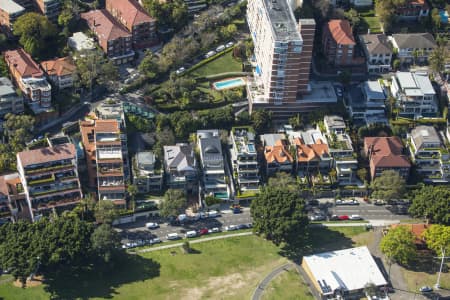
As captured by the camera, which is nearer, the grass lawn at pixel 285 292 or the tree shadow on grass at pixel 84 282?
the tree shadow on grass at pixel 84 282

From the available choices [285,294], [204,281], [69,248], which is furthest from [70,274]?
[285,294]

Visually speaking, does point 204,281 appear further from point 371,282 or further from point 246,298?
point 371,282

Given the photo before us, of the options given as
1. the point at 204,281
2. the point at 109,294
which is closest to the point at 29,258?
the point at 109,294

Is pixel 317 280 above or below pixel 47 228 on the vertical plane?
below

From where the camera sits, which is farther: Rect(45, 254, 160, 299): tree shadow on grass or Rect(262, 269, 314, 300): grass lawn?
Rect(262, 269, 314, 300): grass lawn

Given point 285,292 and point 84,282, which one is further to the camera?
point 285,292

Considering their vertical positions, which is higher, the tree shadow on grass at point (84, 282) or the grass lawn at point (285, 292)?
the tree shadow on grass at point (84, 282)

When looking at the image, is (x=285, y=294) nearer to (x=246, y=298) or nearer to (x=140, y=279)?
(x=246, y=298)

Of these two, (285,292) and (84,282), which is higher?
(84,282)

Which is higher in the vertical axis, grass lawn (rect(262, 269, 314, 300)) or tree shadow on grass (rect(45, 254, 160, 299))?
tree shadow on grass (rect(45, 254, 160, 299))
